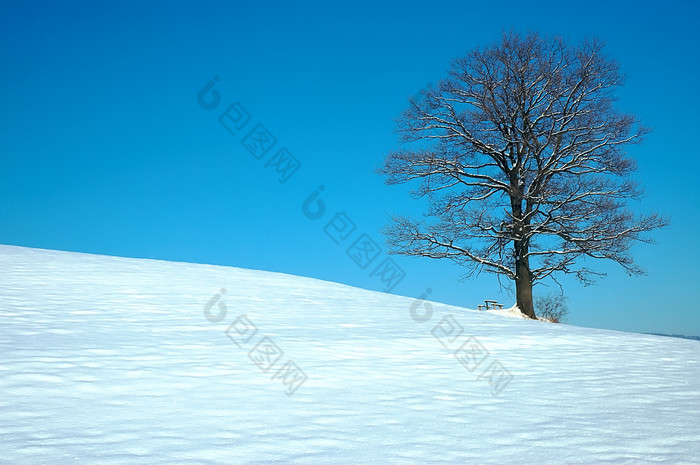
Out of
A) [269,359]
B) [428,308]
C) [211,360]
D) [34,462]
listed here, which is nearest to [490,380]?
[269,359]

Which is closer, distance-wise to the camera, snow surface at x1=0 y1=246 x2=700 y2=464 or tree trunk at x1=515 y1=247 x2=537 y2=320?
snow surface at x1=0 y1=246 x2=700 y2=464

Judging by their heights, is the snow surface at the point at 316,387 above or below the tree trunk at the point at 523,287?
below

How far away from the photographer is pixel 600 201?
15008 millimetres

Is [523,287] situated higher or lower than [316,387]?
higher

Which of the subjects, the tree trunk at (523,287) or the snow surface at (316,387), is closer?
the snow surface at (316,387)

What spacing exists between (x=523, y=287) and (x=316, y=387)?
11.2m

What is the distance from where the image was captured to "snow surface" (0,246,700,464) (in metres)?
3.34

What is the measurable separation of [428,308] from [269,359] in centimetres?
555

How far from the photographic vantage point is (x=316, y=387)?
4.71 metres

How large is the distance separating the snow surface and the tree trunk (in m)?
5.64

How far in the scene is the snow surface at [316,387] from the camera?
3342 millimetres

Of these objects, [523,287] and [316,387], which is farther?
[523,287]

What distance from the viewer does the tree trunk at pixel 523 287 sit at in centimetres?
1472

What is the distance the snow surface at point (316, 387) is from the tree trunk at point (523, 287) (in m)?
5.64
